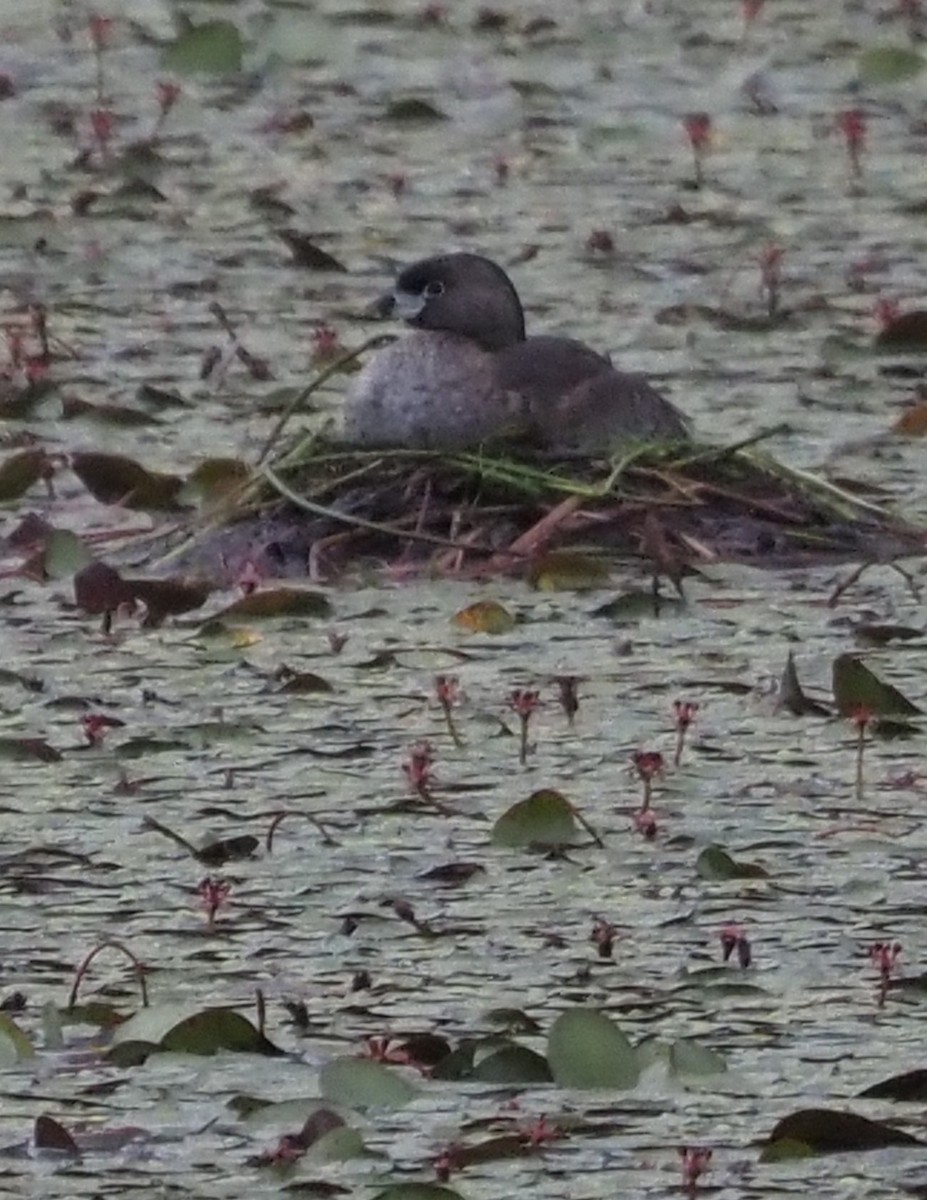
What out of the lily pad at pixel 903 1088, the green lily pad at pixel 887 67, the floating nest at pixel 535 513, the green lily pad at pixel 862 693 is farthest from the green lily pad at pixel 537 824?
the green lily pad at pixel 887 67

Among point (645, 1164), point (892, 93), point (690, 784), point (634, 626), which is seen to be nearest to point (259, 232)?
point (892, 93)

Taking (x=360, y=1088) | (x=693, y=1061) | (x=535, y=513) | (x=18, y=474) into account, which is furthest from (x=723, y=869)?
(x=18, y=474)

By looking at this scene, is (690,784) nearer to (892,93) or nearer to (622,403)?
(622,403)

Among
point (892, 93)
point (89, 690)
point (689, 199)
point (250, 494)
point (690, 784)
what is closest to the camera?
point (690, 784)

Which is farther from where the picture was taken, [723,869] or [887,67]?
→ [887,67]

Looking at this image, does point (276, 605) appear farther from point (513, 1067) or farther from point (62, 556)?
point (513, 1067)

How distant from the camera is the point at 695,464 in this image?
622 cm

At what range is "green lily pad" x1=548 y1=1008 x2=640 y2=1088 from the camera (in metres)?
3.99

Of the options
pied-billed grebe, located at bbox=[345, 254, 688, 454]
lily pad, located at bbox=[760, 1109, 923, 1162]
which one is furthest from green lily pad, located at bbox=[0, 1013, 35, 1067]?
pied-billed grebe, located at bbox=[345, 254, 688, 454]

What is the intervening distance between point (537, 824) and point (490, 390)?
1686 millimetres

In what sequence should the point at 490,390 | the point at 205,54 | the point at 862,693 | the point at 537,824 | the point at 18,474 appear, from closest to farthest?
1. the point at 537,824
2. the point at 862,693
3. the point at 490,390
4. the point at 18,474
5. the point at 205,54

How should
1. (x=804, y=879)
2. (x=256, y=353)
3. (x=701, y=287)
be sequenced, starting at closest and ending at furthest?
(x=804, y=879) < (x=256, y=353) < (x=701, y=287)

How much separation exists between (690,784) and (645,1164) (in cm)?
122

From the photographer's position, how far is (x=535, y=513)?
20.1 ft
